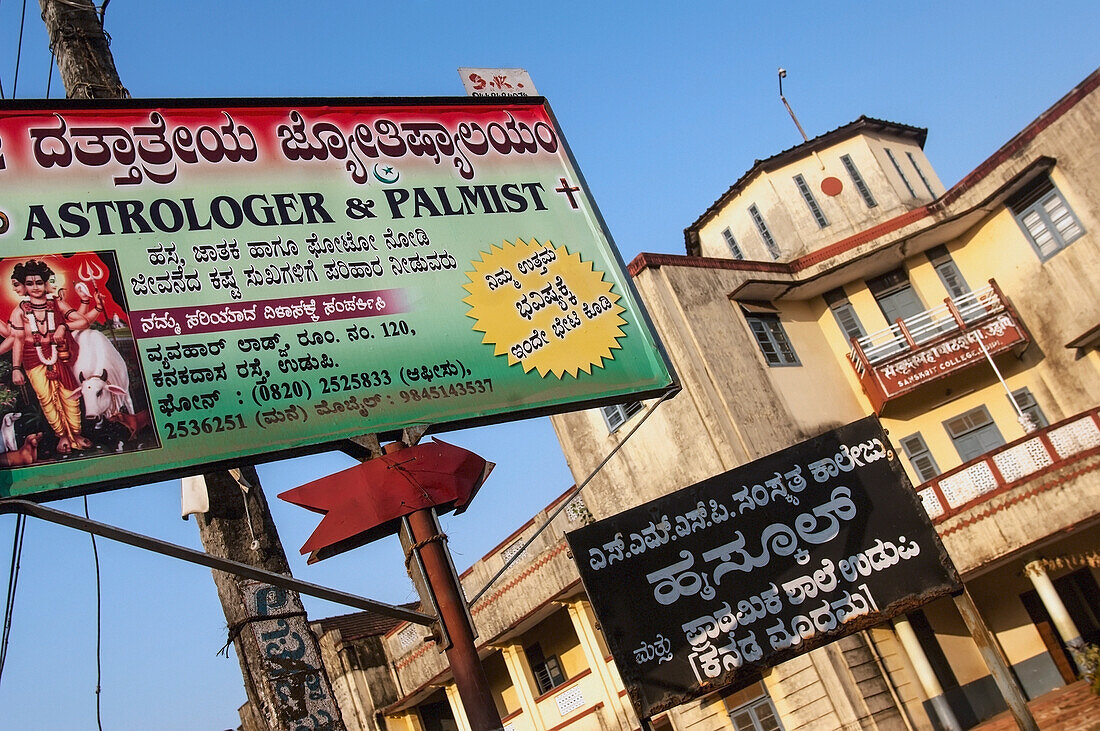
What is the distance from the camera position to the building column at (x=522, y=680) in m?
23.5

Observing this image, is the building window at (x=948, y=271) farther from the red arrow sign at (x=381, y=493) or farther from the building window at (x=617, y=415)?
the red arrow sign at (x=381, y=493)

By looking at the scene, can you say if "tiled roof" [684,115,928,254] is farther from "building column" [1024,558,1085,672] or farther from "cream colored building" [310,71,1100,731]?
"building column" [1024,558,1085,672]

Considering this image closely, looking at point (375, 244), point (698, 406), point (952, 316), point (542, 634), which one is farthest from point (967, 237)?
point (375, 244)

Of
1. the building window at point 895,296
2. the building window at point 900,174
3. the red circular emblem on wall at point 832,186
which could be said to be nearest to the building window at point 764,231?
the red circular emblem on wall at point 832,186

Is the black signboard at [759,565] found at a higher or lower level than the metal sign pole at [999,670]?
higher

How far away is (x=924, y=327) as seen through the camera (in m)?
23.4

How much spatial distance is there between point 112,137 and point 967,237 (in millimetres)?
21991

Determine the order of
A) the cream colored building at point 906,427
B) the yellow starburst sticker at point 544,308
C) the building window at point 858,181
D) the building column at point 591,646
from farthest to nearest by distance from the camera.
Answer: the building window at point 858,181 → the building column at point 591,646 → the cream colored building at point 906,427 → the yellow starburst sticker at point 544,308

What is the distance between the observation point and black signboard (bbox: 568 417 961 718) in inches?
290

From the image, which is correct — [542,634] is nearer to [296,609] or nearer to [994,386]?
[994,386]

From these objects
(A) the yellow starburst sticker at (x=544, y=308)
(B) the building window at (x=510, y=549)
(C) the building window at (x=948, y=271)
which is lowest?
(A) the yellow starburst sticker at (x=544, y=308)

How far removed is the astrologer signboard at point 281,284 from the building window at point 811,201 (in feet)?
66.2

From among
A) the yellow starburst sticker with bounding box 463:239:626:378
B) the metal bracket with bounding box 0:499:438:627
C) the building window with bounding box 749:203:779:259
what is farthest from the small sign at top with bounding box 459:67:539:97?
the building window with bounding box 749:203:779:259

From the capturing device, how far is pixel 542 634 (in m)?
25.1
